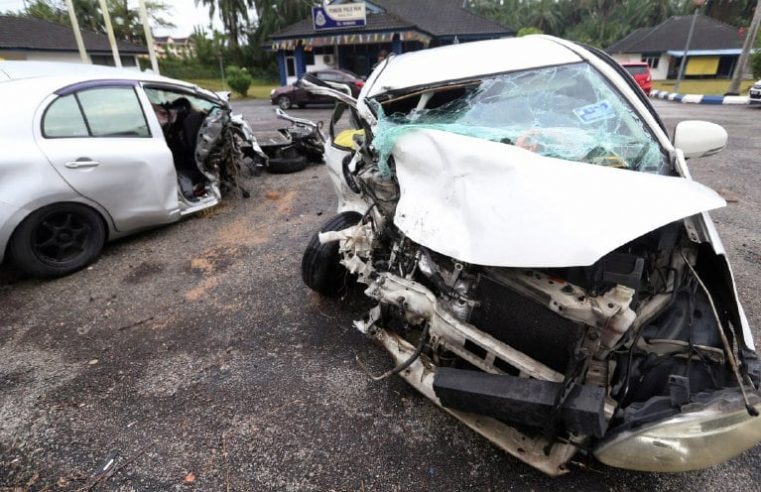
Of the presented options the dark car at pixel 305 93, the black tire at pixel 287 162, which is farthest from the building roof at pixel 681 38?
the black tire at pixel 287 162

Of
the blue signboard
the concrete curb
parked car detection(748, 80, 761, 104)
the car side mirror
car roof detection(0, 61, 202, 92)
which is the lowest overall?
the concrete curb

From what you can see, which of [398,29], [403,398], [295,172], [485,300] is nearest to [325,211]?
[295,172]

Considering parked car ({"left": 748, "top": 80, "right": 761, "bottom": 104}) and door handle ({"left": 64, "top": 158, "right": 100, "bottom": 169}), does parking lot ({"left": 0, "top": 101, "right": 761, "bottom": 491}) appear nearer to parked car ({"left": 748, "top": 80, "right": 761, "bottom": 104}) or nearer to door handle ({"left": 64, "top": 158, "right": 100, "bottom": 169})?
door handle ({"left": 64, "top": 158, "right": 100, "bottom": 169})

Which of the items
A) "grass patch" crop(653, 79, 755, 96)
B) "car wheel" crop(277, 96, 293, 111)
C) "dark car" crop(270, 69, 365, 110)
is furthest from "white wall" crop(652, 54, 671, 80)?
"car wheel" crop(277, 96, 293, 111)

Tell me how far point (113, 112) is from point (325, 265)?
282 cm

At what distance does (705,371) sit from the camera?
1.76 m

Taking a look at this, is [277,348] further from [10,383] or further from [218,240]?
[218,240]

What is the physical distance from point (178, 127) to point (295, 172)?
203 centimetres

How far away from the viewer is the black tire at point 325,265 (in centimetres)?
317

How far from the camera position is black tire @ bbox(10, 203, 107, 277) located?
3572 mm

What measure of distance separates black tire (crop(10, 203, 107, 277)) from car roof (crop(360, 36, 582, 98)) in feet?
9.47

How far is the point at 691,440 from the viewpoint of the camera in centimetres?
135

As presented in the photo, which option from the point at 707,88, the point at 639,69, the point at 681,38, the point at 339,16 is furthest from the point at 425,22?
the point at 681,38

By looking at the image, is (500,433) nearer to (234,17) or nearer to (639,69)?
(639,69)
